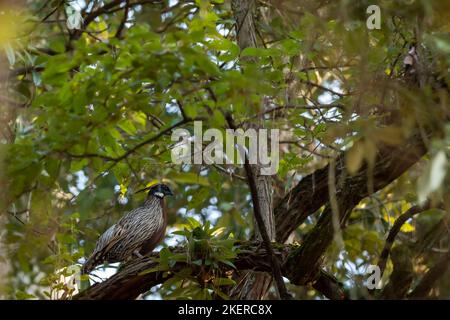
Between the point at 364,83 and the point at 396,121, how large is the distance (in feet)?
1.09

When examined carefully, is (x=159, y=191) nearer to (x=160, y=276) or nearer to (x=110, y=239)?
(x=110, y=239)

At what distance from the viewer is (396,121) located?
407 centimetres

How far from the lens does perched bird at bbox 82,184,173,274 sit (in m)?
6.48

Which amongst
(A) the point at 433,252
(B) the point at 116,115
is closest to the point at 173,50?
(B) the point at 116,115

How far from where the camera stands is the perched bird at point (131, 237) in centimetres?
648

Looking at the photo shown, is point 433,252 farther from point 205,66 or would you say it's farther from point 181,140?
point 205,66

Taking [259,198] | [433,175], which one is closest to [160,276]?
[259,198]

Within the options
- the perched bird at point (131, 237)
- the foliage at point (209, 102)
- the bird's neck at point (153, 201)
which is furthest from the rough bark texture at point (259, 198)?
the bird's neck at point (153, 201)

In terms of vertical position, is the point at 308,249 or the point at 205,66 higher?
the point at 205,66

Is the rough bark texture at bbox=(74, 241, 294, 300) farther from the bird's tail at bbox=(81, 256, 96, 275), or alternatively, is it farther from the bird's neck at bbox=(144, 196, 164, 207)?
the bird's neck at bbox=(144, 196, 164, 207)

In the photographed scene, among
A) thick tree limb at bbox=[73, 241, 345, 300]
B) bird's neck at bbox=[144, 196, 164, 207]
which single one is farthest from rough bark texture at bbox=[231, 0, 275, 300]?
bird's neck at bbox=[144, 196, 164, 207]

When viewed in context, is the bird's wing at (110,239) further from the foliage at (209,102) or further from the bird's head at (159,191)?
the bird's head at (159,191)

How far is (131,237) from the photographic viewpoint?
21.5 feet

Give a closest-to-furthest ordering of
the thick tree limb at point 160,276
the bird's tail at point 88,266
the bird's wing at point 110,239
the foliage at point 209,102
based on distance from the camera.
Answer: the foliage at point 209,102 < the thick tree limb at point 160,276 < the bird's tail at point 88,266 < the bird's wing at point 110,239
